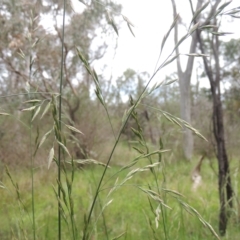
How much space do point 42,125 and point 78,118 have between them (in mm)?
1925

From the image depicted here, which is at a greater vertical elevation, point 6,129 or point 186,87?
point 186,87

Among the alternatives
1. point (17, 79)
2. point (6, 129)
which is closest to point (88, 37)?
point (17, 79)

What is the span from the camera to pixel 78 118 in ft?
42.2

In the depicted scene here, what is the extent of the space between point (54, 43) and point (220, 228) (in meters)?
11.7

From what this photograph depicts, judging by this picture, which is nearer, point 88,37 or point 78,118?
point 78,118

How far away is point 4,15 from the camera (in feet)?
41.1

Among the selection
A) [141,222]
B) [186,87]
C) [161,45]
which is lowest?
[141,222]

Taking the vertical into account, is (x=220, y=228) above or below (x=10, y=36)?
below

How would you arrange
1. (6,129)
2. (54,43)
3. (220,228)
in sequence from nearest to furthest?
(220,228) → (6,129) → (54,43)

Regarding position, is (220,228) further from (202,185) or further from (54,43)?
(54,43)

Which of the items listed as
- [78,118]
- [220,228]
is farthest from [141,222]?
[78,118]

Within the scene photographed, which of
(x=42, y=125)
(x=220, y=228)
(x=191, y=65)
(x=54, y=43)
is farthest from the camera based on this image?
(x=191, y=65)

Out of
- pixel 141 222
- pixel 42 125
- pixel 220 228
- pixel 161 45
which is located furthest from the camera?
pixel 42 125

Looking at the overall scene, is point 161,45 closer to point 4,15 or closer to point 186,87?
point 4,15
